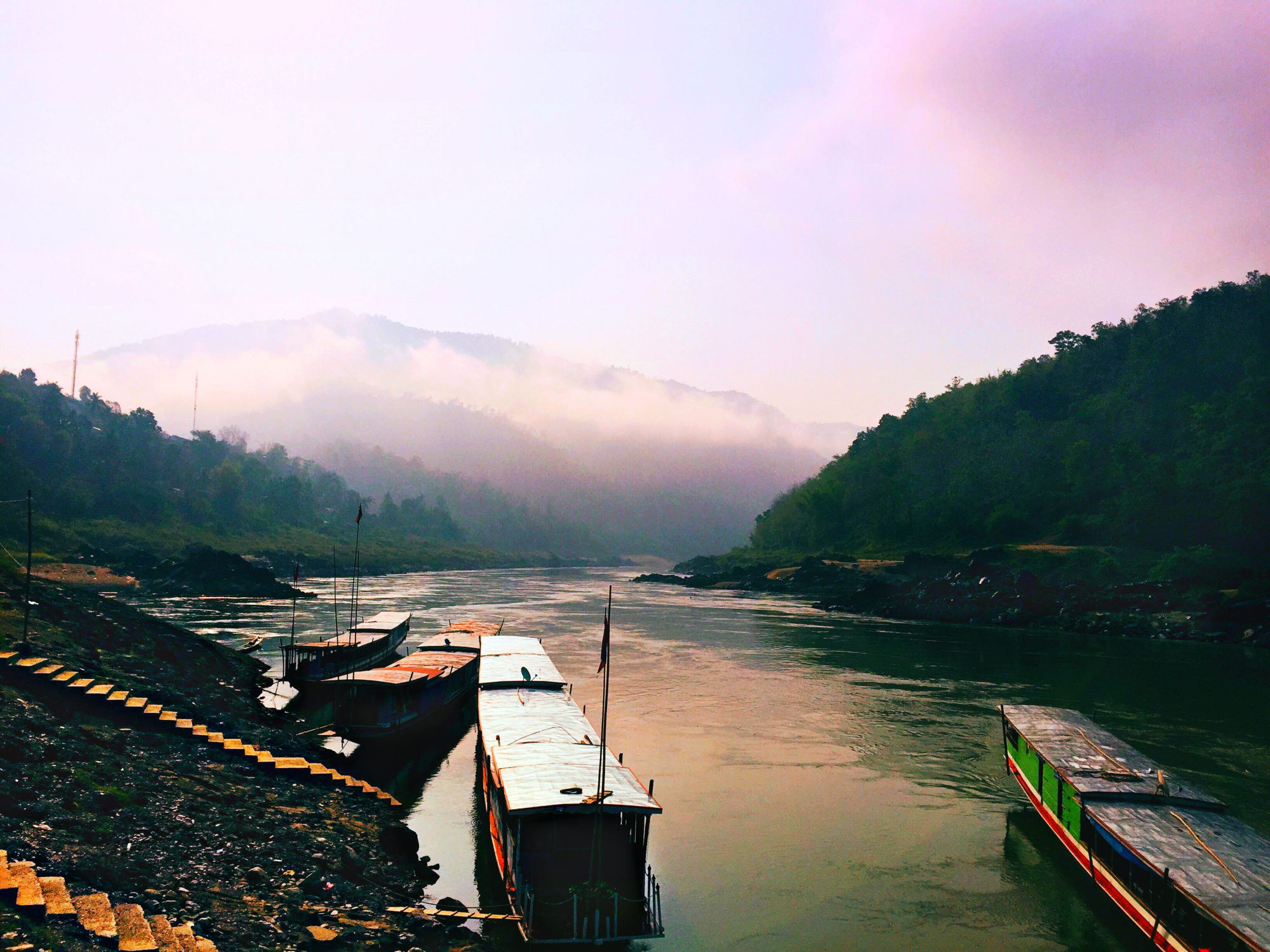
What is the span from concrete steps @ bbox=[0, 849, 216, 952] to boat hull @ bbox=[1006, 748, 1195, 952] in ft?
64.4

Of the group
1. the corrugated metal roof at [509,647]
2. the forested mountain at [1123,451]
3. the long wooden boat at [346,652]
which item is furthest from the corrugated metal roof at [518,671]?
the forested mountain at [1123,451]

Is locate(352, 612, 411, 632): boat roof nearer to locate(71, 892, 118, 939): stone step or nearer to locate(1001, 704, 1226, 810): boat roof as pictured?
locate(71, 892, 118, 939): stone step

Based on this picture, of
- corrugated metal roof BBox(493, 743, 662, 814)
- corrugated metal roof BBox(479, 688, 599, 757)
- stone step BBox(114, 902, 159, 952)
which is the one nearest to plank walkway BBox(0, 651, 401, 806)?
corrugated metal roof BBox(479, 688, 599, 757)

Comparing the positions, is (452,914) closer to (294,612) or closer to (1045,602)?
(294,612)

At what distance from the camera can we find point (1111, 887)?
19328 millimetres

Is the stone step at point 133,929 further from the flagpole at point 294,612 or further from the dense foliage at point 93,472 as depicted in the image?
the dense foliage at point 93,472

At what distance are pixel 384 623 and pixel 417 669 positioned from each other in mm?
23623

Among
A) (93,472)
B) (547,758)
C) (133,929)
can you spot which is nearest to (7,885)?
(133,929)

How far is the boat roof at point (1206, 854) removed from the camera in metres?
15.3

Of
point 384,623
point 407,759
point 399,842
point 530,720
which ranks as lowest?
point 407,759

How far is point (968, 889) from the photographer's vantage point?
22375mm

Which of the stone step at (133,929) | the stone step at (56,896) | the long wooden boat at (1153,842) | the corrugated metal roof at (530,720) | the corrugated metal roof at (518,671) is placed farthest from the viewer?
the corrugated metal roof at (518,671)

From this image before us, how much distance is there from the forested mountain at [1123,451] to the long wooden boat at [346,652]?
10238cm

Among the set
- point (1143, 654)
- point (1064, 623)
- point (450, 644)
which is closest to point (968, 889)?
point (450, 644)
